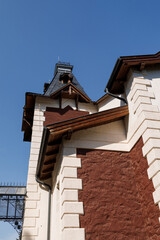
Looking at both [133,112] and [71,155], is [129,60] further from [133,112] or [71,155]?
[71,155]

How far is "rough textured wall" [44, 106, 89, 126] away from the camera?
12.2 meters

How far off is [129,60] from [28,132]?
8.67m

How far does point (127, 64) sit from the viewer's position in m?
7.86

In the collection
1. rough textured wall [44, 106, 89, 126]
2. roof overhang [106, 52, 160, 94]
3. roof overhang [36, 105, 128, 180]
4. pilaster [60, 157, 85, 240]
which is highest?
rough textured wall [44, 106, 89, 126]

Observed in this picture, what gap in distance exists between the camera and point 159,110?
7.01m

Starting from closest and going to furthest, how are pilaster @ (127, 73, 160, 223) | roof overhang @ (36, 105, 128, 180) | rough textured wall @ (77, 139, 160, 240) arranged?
rough textured wall @ (77, 139, 160, 240) → pilaster @ (127, 73, 160, 223) → roof overhang @ (36, 105, 128, 180)

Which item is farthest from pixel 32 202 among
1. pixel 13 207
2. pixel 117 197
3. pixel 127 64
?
pixel 127 64

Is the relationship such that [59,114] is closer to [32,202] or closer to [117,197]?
[32,202]

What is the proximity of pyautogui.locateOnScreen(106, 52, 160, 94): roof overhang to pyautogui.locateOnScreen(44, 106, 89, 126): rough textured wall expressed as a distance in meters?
4.38

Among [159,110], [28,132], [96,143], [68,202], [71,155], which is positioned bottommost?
[68,202]

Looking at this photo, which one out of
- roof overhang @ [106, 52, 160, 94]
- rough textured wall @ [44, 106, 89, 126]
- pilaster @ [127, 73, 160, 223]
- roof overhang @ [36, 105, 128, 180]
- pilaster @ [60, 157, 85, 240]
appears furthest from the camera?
rough textured wall @ [44, 106, 89, 126]

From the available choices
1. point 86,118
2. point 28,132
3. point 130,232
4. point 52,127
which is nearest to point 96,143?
point 86,118

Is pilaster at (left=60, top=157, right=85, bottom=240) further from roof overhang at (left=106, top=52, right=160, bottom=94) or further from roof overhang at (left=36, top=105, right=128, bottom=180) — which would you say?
roof overhang at (left=106, top=52, right=160, bottom=94)

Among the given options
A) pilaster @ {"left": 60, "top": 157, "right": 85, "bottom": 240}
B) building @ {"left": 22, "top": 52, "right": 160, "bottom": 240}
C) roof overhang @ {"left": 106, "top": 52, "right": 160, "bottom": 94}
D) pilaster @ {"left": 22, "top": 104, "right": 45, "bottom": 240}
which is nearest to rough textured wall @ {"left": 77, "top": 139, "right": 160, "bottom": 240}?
building @ {"left": 22, "top": 52, "right": 160, "bottom": 240}
